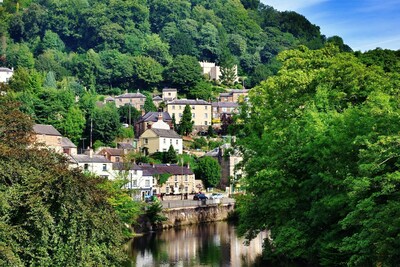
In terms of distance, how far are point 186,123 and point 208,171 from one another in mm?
20222

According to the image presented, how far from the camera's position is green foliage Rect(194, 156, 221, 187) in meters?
81.3

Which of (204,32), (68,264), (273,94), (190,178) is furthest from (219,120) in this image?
(68,264)

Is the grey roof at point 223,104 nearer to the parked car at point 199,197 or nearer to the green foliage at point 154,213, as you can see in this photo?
the parked car at point 199,197

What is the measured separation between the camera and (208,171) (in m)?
81.5

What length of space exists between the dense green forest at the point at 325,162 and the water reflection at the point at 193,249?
5.25 meters

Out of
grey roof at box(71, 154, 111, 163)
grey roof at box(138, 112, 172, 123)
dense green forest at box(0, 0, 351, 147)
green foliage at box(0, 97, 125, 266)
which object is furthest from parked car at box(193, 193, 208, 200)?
green foliage at box(0, 97, 125, 266)

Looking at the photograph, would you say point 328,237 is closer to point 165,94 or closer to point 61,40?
point 165,94

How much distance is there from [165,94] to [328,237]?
305 ft

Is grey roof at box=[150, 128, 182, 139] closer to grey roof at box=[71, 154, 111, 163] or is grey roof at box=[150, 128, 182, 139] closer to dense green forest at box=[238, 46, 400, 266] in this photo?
grey roof at box=[71, 154, 111, 163]

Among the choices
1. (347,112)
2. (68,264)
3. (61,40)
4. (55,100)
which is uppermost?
(61,40)

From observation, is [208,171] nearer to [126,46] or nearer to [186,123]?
[186,123]

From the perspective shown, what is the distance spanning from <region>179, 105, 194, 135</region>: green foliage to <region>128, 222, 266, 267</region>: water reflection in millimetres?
42487

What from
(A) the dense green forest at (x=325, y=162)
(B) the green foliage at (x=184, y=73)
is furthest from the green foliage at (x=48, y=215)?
(B) the green foliage at (x=184, y=73)

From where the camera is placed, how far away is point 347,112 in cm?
3006
